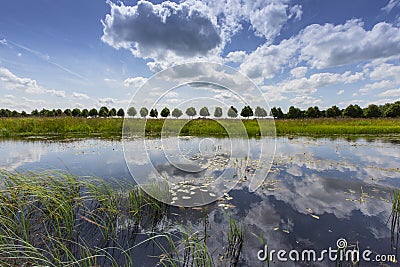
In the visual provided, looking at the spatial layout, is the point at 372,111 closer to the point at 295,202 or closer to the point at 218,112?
the point at 218,112

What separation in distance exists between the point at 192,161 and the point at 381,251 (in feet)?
19.1

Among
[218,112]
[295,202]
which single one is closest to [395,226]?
[295,202]

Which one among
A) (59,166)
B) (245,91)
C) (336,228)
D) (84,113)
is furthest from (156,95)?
(84,113)

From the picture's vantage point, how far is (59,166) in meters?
6.35

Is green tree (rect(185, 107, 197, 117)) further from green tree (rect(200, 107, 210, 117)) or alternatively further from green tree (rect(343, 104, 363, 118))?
green tree (rect(343, 104, 363, 118))

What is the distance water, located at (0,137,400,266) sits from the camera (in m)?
2.88

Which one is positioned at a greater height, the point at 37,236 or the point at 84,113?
the point at 84,113

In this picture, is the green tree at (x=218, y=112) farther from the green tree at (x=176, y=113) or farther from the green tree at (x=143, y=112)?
the green tree at (x=143, y=112)

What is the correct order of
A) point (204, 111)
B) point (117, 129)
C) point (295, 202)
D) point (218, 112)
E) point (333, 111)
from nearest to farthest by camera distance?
point (295, 202) → point (204, 111) → point (218, 112) → point (117, 129) → point (333, 111)

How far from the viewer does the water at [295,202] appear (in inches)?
114

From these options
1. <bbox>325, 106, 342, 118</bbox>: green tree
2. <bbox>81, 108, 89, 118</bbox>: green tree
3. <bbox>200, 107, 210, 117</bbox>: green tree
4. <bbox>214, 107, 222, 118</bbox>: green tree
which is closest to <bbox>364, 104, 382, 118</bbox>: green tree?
<bbox>325, 106, 342, 118</bbox>: green tree

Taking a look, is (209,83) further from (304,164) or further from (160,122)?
(160,122)

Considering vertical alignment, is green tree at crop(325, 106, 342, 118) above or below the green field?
above

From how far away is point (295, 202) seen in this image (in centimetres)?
411
